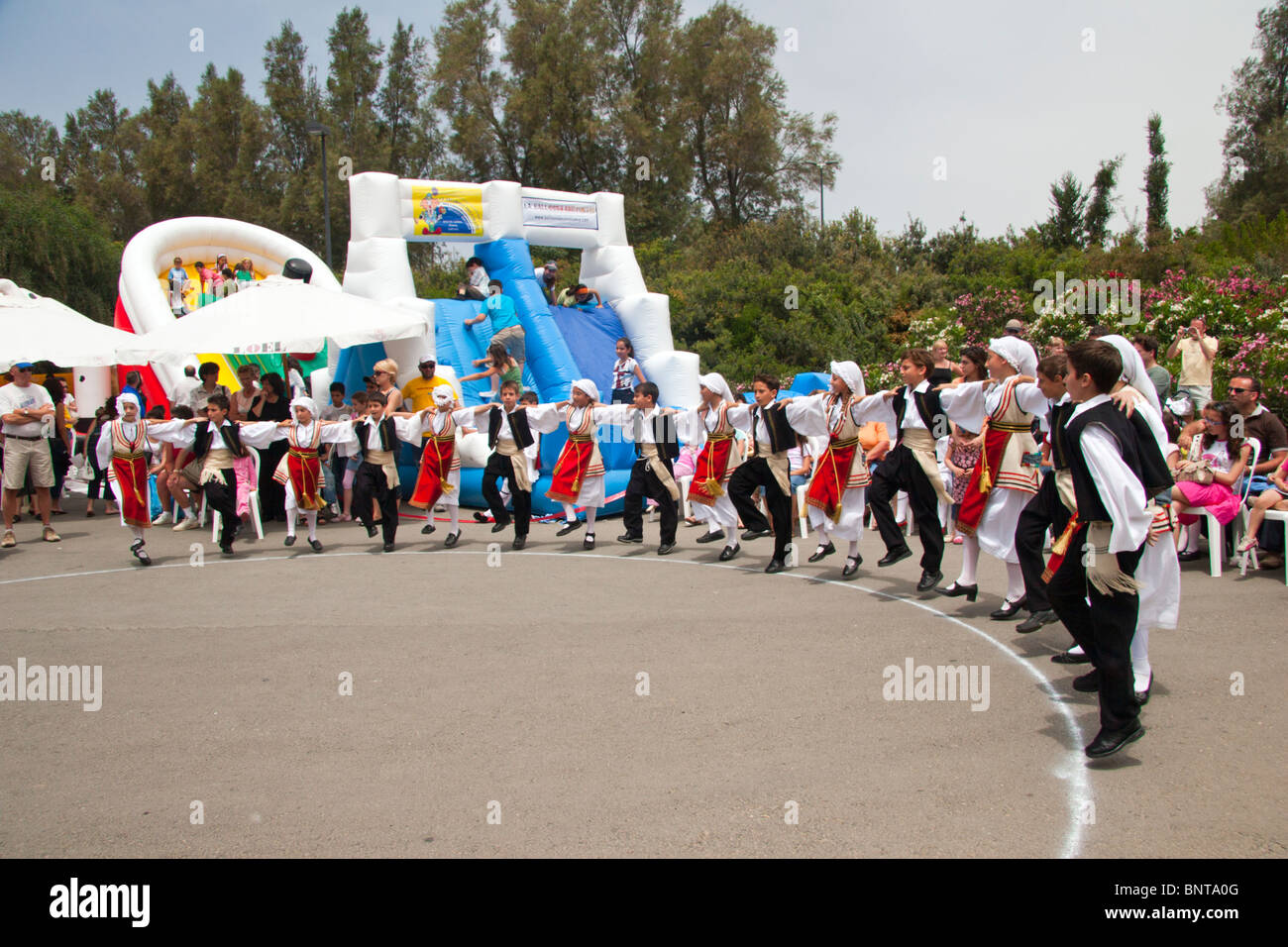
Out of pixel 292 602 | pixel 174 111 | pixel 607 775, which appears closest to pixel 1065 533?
pixel 607 775

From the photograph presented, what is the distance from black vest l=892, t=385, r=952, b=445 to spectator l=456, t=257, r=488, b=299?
8970 mm

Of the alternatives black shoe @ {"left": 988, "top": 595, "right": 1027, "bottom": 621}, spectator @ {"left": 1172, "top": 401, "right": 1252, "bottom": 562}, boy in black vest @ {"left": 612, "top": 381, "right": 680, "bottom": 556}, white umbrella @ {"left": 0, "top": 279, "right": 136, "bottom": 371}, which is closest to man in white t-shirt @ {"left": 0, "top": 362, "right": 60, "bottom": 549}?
white umbrella @ {"left": 0, "top": 279, "right": 136, "bottom": 371}

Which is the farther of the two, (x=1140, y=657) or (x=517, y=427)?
(x=517, y=427)

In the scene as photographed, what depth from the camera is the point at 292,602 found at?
25.9ft

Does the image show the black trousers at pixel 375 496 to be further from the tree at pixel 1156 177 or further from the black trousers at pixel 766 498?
the tree at pixel 1156 177

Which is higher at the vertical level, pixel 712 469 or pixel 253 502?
pixel 712 469

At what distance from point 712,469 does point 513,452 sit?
7.20 feet

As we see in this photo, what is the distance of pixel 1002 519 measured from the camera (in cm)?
699

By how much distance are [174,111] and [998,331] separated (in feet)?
146

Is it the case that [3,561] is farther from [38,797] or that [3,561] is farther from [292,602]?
[38,797]

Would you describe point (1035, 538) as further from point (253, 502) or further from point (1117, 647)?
point (253, 502)

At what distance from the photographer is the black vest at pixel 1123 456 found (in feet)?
14.2

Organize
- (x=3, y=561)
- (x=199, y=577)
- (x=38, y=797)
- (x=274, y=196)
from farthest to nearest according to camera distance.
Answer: (x=274, y=196)
(x=3, y=561)
(x=199, y=577)
(x=38, y=797)

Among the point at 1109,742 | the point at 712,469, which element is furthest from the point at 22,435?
the point at 1109,742
